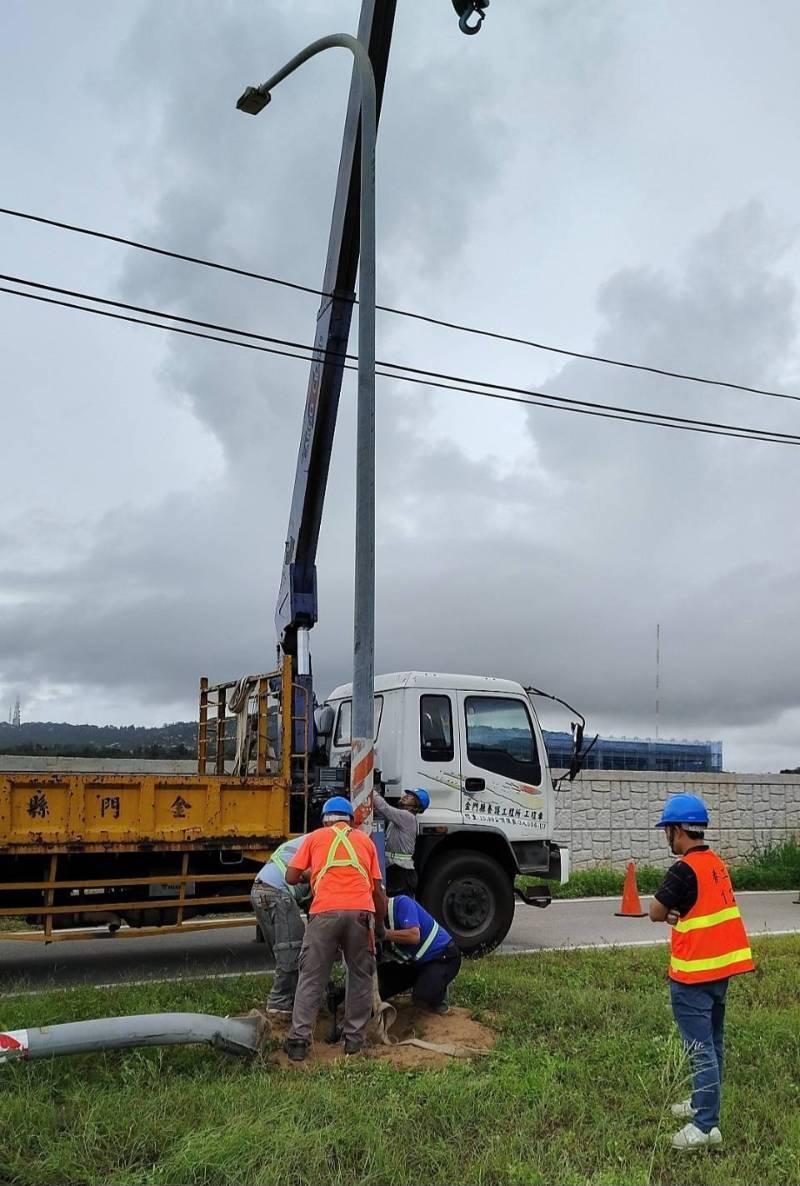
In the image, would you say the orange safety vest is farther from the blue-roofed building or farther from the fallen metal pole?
the blue-roofed building

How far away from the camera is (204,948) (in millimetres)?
11414

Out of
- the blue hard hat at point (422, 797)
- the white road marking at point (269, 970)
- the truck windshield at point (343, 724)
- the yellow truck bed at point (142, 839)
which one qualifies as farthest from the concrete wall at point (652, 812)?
the yellow truck bed at point (142, 839)

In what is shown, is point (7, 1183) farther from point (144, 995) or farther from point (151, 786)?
point (151, 786)

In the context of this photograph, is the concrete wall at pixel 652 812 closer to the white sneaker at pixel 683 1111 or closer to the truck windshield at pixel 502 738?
the truck windshield at pixel 502 738

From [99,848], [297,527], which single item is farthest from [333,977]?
[297,527]

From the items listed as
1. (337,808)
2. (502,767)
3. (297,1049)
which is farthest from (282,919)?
(502,767)

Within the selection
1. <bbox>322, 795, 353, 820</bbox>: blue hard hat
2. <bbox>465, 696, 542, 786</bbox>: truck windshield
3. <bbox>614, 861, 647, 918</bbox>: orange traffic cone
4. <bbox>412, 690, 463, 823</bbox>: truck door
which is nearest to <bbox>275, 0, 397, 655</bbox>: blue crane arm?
<bbox>412, 690, 463, 823</bbox>: truck door

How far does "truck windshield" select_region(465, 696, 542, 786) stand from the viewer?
35.3 ft

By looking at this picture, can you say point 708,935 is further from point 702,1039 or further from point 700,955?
point 702,1039

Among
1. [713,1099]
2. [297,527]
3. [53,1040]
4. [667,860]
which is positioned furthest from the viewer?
[667,860]

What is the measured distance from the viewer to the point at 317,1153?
480cm

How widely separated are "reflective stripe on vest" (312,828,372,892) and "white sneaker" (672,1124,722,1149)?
241 cm

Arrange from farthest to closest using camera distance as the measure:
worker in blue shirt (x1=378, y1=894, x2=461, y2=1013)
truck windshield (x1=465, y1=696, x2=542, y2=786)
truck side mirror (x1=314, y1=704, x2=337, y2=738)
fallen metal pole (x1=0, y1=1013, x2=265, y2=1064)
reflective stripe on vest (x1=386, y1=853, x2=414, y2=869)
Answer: truck side mirror (x1=314, y1=704, x2=337, y2=738) < truck windshield (x1=465, y1=696, x2=542, y2=786) < reflective stripe on vest (x1=386, y1=853, x2=414, y2=869) < worker in blue shirt (x1=378, y1=894, x2=461, y2=1013) < fallen metal pole (x1=0, y1=1013, x2=265, y2=1064)

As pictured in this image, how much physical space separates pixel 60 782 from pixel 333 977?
278 centimetres
